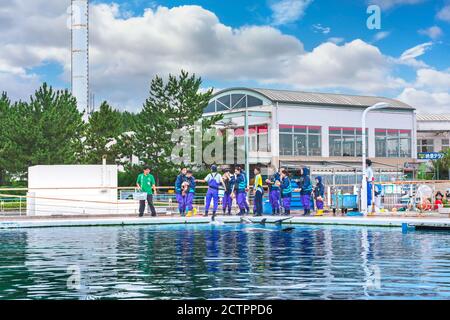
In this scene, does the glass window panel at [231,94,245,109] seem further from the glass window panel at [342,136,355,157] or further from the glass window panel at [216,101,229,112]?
the glass window panel at [342,136,355,157]

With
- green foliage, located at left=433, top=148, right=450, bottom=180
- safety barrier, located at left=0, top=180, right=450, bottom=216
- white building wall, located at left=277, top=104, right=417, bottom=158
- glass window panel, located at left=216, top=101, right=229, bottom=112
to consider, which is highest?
glass window panel, located at left=216, top=101, right=229, bottom=112

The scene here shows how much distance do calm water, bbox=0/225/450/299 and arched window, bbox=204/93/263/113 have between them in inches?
1600

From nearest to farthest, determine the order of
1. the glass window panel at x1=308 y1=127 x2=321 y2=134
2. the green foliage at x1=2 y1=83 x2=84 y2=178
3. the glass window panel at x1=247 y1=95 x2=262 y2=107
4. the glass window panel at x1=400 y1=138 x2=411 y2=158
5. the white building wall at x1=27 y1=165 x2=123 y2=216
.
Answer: the white building wall at x1=27 y1=165 x2=123 y2=216 → the green foliage at x1=2 y1=83 x2=84 y2=178 → the glass window panel at x1=247 y1=95 x2=262 y2=107 → the glass window panel at x1=308 y1=127 x2=321 y2=134 → the glass window panel at x1=400 y1=138 x2=411 y2=158

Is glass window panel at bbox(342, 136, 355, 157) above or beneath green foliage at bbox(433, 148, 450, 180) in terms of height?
above

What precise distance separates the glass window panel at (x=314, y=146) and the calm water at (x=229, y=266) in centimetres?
4074

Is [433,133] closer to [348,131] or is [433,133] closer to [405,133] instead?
[405,133]

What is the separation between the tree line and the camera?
46750 mm

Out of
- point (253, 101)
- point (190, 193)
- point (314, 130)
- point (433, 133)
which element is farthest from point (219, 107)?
point (190, 193)

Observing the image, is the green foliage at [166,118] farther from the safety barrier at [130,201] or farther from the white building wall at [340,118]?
the safety barrier at [130,201]

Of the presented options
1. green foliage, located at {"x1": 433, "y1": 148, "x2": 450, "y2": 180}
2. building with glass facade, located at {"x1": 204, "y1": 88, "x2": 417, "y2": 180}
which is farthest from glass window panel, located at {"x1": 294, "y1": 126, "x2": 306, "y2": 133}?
green foliage, located at {"x1": 433, "y1": 148, "x2": 450, "y2": 180}

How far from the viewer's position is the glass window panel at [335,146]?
60.8 m

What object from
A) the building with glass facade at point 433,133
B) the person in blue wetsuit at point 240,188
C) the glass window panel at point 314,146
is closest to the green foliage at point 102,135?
the glass window panel at point 314,146

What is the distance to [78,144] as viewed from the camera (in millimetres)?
48531
